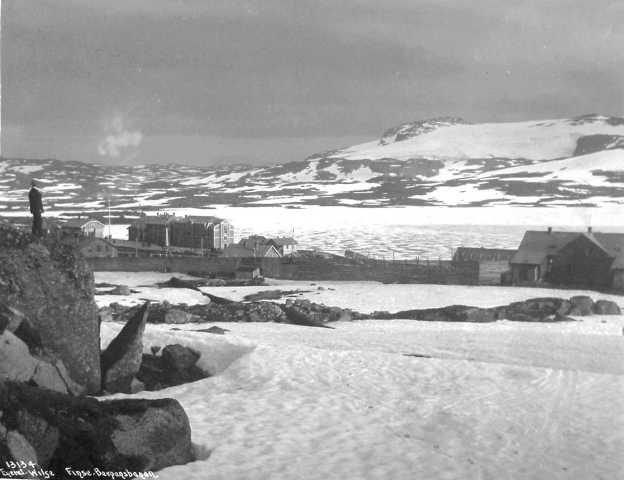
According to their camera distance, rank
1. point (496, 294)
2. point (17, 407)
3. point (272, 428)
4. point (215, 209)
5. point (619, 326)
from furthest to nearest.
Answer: point (215, 209), point (496, 294), point (619, 326), point (272, 428), point (17, 407)

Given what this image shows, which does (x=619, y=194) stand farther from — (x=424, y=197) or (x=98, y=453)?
(x=98, y=453)

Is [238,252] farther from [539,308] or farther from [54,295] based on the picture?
[54,295]

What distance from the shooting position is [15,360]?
9031 mm

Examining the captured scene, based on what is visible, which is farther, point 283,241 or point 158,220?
point 158,220

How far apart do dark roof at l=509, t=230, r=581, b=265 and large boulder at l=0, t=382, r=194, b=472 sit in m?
41.6

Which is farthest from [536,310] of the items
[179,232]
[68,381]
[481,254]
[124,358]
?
[179,232]

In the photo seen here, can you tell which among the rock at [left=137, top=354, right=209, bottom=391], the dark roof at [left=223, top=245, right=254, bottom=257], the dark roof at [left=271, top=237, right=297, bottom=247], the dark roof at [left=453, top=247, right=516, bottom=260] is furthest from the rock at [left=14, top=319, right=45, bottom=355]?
the dark roof at [left=271, top=237, right=297, bottom=247]

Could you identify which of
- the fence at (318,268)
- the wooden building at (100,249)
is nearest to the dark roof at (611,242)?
the fence at (318,268)

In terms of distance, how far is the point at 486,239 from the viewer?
7900 cm

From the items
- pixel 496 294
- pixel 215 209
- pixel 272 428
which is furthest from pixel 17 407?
pixel 215 209

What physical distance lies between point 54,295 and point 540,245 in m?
42.1

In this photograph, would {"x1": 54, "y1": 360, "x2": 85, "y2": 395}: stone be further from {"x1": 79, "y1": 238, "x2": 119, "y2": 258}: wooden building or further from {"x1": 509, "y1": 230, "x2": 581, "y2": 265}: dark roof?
{"x1": 79, "y1": 238, "x2": 119, "y2": 258}: wooden building

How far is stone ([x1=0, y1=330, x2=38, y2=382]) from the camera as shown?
8867 mm

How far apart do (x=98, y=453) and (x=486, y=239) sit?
2974 inches
